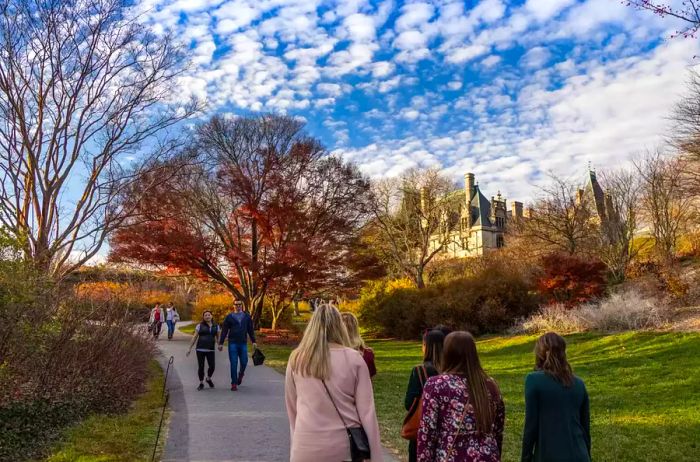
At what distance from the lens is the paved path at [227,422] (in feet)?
A: 21.9

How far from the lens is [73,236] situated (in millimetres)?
14453

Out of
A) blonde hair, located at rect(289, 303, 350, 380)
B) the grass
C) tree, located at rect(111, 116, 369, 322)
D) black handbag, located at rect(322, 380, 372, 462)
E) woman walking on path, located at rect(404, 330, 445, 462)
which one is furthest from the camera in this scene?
tree, located at rect(111, 116, 369, 322)

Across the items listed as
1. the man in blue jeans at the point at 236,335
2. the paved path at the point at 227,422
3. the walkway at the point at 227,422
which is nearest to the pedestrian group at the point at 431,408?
the paved path at the point at 227,422

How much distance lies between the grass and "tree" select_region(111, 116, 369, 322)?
15.7 m

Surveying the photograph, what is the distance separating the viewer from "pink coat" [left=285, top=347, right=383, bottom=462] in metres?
3.30

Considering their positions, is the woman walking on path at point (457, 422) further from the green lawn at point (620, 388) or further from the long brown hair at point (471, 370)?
the green lawn at point (620, 388)

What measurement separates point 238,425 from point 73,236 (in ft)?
29.0

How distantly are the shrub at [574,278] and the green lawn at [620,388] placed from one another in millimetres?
4252

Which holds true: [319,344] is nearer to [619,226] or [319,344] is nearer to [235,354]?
[235,354]

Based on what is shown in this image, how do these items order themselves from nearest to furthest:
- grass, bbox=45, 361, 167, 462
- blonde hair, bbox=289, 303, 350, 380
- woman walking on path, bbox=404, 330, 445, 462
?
blonde hair, bbox=289, 303, 350, 380 < woman walking on path, bbox=404, 330, 445, 462 < grass, bbox=45, 361, 167, 462

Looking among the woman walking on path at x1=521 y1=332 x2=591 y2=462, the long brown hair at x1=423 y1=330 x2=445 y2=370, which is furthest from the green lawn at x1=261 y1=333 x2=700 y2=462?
the woman walking on path at x1=521 y1=332 x2=591 y2=462

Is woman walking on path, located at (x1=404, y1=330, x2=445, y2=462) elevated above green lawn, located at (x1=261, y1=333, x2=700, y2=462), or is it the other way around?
woman walking on path, located at (x1=404, y1=330, x2=445, y2=462)

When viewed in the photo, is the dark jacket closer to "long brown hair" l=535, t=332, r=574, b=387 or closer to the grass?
the grass

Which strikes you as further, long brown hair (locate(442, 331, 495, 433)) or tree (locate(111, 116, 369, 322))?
tree (locate(111, 116, 369, 322))
